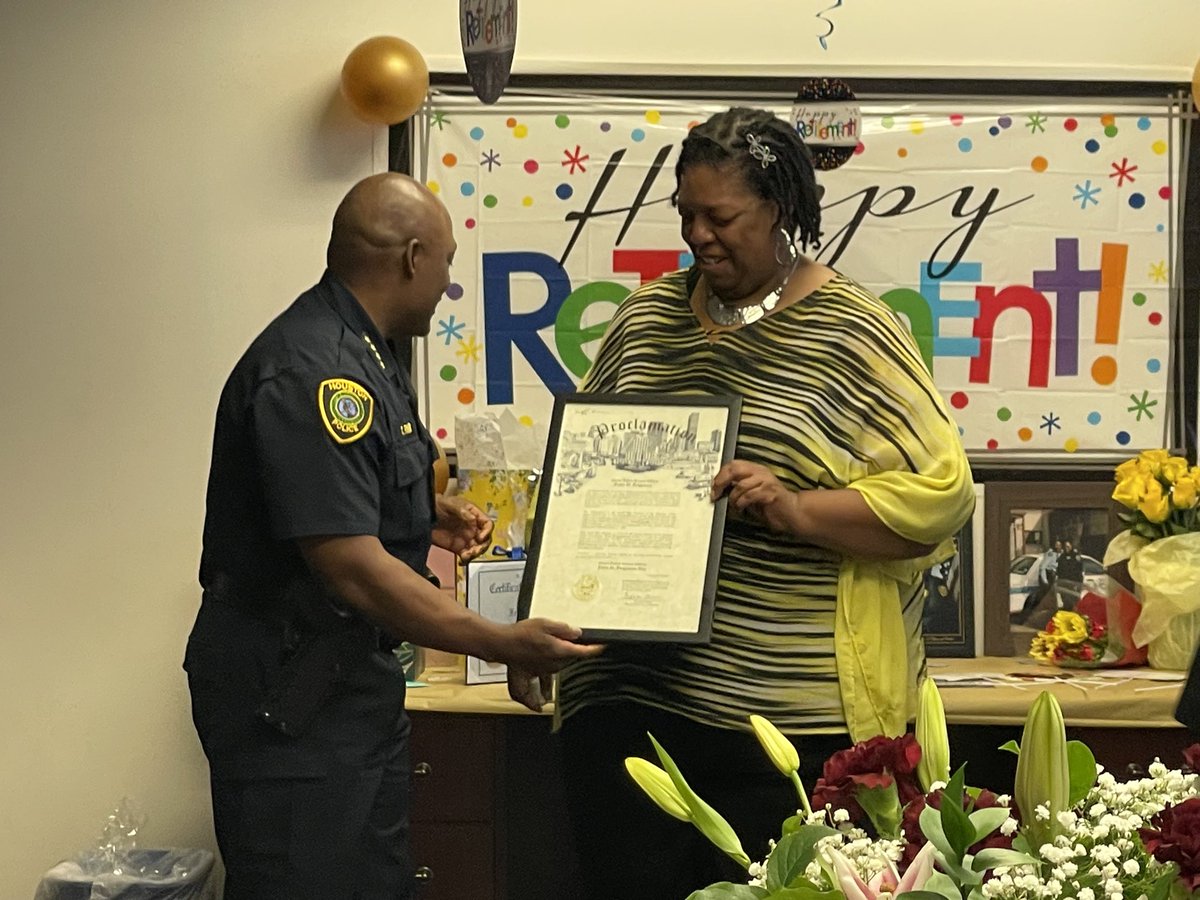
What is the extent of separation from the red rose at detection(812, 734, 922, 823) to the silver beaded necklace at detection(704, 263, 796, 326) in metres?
1.22

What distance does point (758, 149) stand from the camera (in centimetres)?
213

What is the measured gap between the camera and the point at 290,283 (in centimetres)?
312

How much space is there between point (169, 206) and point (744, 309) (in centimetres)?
146

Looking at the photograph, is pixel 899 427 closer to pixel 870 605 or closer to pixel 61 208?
pixel 870 605

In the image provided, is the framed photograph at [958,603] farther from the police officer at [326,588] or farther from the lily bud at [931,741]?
the lily bud at [931,741]

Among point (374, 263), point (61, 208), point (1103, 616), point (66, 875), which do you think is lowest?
point (66, 875)

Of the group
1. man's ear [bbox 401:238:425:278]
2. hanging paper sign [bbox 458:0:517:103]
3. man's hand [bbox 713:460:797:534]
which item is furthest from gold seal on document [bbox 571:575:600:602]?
hanging paper sign [bbox 458:0:517:103]

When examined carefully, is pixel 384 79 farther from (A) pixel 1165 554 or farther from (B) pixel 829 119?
(A) pixel 1165 554

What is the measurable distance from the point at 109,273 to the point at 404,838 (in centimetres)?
148

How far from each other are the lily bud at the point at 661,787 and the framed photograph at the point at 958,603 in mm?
2146

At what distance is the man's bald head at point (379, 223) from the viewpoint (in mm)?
2117

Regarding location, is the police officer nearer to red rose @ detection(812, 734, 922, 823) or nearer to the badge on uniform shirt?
the badge on uniform shirt

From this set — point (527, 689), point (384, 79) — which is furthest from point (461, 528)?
point (384, 79)

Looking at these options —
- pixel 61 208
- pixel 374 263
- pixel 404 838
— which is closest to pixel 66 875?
pixel 404 838
